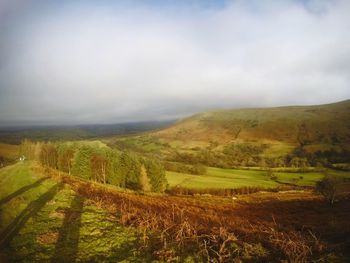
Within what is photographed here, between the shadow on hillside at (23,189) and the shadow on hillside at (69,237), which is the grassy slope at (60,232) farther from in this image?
the shadow on hillside at (23,189)

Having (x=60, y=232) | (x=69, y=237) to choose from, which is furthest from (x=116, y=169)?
(x=69, y=237)

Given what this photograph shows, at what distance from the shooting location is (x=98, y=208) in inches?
907

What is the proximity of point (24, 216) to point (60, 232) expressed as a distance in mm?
5831

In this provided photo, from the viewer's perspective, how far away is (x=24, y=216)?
2081cm

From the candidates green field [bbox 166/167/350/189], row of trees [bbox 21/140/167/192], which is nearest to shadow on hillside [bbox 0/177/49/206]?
row of trees [bbox 21/140/167/192]

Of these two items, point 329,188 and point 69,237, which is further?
point 329,188

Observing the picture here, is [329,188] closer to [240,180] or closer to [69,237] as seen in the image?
[240,180]

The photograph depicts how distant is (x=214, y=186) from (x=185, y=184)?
10744mm

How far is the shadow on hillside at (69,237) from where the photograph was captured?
1370 centimetres

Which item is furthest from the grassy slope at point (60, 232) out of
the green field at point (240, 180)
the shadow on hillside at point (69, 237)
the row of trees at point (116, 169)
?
the green field at point (240, 180)

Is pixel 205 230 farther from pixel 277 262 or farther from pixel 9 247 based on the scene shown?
pixel 9 247

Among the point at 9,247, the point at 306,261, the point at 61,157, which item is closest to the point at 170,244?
the point at 306,261

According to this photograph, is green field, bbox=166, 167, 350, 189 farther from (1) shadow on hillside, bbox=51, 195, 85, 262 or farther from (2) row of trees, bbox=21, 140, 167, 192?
(1) shadow on hillside, bbox=51, 195, 85, 262

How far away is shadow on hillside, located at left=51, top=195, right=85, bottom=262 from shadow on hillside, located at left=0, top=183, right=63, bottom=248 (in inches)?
112
